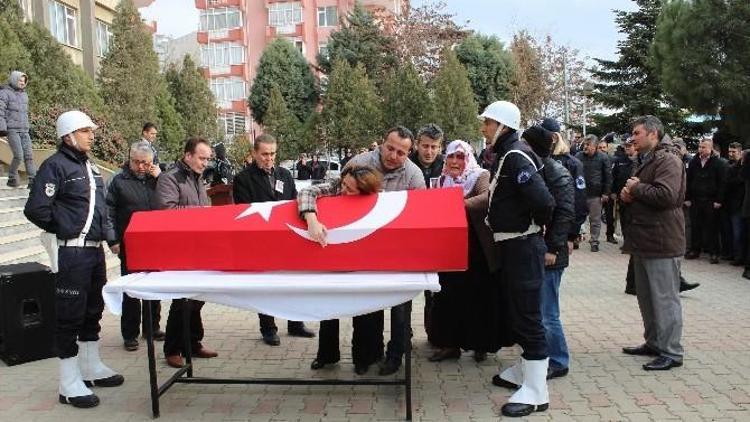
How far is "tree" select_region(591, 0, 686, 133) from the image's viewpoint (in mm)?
26062

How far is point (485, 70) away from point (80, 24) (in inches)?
886

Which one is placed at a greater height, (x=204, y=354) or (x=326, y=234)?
(x=326, y=234)

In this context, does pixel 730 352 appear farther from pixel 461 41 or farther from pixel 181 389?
pixel 461 41

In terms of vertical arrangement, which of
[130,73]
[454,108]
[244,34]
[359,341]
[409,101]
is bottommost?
[359,341]

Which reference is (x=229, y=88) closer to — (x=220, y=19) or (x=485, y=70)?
(x=220, y=19)

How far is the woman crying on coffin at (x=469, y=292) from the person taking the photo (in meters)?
5.29

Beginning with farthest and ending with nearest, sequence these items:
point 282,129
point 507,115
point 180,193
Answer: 1. point 282,129
2. point 180,193
3. point 507,115

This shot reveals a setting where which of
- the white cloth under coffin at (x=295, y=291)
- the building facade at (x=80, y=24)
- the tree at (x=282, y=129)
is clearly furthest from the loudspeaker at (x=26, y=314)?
the tree at (x=282, y=129)

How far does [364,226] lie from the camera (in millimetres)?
4320

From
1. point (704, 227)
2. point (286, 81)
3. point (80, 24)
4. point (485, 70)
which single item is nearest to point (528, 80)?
point (485, 70)

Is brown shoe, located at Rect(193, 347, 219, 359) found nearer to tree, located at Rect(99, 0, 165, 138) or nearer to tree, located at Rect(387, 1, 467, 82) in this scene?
tree, located at Rect(99, 0, 165, 138)

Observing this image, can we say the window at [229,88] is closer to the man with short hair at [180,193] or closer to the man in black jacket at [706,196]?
the man in black jacket at [706,196]

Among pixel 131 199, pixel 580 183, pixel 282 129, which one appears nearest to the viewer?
pixel 131 199

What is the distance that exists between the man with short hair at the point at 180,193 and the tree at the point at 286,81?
39342 millimetres
